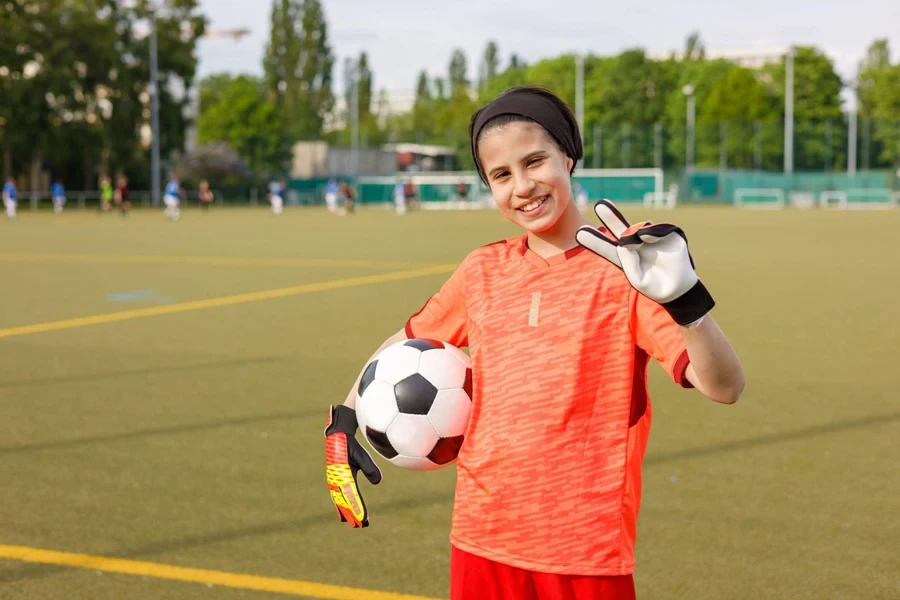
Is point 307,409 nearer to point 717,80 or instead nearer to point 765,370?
point 765,370

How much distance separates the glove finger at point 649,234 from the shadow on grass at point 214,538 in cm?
319

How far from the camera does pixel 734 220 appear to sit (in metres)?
41.0

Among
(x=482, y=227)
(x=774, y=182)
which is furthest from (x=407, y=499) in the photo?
(x=774, y=182)

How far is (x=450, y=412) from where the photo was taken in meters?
2.83

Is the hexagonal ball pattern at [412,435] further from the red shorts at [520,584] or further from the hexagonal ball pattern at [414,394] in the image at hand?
the red shorts at [520,584]

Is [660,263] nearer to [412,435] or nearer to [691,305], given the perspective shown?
[691,305]

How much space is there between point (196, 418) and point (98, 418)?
60 centimetres

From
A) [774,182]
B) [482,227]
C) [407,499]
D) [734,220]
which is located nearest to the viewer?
[407,499]

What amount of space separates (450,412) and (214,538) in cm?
235

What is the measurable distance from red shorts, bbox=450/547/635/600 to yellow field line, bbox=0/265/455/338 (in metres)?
9.29

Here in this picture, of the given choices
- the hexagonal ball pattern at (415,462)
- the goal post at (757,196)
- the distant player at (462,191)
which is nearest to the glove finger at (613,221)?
the hexagonal ball pattern at (415,462)

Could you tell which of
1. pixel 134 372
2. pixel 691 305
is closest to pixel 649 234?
pixel 691 305

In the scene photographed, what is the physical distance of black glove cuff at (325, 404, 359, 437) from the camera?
2818 mm

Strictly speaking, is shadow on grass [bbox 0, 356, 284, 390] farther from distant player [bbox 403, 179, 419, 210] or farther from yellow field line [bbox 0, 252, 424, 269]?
distant player [bbox 403, 179, 419, 210]
